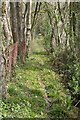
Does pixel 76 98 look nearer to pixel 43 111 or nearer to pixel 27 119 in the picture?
pixel 43 111

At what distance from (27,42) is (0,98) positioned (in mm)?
9568

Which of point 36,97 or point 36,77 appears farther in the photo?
point 36,77

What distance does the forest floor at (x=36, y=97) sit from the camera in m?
9.20

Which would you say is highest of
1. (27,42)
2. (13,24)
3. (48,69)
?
(13,24)

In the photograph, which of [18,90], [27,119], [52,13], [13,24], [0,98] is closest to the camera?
[27,119]

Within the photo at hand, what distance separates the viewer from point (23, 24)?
18828 millimetres

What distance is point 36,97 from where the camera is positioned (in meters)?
11.1

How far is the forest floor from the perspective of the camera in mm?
9195

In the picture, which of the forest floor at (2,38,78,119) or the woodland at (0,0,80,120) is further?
the woodland at (0,0,80,120)

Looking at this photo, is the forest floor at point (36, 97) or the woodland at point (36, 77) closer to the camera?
the forest floor at point (36, 97)

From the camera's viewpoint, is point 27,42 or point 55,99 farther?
point 27,42

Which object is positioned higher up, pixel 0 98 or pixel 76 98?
pixel 0 98

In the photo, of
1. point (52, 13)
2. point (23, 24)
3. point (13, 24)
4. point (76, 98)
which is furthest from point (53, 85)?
point (52, 13)

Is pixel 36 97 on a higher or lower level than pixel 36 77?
higher
